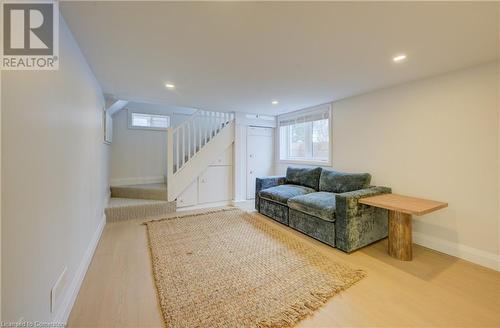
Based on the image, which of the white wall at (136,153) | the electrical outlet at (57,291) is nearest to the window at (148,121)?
the white wall at (136,153)

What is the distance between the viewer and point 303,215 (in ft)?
9.40

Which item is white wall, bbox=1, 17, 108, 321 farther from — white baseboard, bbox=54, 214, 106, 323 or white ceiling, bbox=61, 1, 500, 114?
white ceiling, bbox=61, 1, 500, 114

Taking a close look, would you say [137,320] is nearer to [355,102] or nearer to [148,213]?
[148,213]

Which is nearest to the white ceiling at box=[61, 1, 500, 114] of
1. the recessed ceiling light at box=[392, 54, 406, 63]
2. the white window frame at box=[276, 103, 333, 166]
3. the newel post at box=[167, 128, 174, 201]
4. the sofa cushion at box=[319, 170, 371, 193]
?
the recessed ceiling light at box=[392, 54, 406, 63]

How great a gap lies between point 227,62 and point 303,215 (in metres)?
2.16

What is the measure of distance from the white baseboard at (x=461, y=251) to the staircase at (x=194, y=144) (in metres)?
3.60

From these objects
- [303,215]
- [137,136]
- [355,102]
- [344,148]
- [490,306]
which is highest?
[355,102]

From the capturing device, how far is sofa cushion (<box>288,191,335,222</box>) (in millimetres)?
2477

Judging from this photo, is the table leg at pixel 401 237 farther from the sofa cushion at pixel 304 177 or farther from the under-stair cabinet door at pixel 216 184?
the under-stair cabinet door at pixel 216 184

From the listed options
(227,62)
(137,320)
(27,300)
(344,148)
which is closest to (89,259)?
(137,320)

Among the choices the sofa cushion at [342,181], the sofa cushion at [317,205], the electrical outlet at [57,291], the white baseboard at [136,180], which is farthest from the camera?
the white baseboard at [136,180]

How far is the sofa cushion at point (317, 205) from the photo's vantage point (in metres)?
2.48

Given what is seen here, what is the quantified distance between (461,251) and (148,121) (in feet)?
18.9

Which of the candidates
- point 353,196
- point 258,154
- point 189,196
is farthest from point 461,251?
point 189,196
